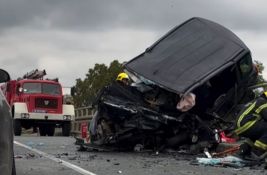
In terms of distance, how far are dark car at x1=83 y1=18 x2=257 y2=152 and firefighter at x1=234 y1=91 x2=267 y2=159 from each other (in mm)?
1223

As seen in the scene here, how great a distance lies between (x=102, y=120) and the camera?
11.7m

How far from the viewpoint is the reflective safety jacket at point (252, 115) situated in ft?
30.8

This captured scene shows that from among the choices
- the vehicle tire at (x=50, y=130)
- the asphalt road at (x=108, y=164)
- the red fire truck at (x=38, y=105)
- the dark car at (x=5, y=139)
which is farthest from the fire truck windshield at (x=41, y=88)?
the dark car at (x=5, y=139)

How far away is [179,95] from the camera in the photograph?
34.6 feet

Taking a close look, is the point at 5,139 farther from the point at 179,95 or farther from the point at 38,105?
the point at 38,105

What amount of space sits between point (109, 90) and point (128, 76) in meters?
1.04

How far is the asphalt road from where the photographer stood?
8.16m

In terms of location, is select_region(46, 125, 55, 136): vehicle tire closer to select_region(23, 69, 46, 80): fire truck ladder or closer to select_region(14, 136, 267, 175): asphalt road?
select_region(23, 69, 46, 80): fire truck ladder

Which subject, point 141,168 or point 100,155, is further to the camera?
point 100,155

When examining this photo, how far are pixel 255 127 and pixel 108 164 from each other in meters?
2.48

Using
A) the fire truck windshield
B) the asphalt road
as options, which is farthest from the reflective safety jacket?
the fire truck windshield

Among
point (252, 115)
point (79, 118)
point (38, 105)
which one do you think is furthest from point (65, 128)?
point (252, 115)

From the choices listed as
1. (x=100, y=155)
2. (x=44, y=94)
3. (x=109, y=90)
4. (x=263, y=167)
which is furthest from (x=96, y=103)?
(x=44, y=94)

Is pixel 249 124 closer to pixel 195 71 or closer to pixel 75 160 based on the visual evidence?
pixel 195 71
